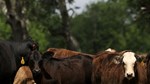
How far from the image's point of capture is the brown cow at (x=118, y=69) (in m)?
18.9

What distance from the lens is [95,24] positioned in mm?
113500

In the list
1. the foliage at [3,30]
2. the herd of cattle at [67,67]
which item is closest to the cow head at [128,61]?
the herd of cattle at [67,67]

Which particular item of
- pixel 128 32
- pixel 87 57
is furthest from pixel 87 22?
pixel 87 57

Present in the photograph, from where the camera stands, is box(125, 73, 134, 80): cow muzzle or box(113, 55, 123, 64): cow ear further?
box(113, 55, 123, 64): cow ear

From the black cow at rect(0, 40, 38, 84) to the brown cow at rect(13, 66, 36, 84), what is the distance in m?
0.32

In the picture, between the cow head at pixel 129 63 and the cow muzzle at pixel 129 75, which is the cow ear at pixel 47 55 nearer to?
the cow head at pixel 129 63

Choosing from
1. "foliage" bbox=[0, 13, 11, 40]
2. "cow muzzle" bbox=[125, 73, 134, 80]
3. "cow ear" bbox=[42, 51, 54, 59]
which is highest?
"foliage" bbox=[0, 13, 11, 40]

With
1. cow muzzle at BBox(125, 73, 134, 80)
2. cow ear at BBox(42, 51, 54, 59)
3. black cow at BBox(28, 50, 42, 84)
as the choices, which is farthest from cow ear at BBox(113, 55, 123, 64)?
black cow at BBox(28, 50, 42, 84)

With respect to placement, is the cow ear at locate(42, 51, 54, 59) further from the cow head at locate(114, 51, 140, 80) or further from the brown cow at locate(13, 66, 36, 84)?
the cow head at locate(114, 51, 140, 80)

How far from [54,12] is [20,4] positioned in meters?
2.88

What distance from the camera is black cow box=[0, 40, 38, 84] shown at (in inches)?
741

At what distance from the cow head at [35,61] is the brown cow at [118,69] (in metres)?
2.56

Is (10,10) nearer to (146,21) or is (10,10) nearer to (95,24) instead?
(146,21)

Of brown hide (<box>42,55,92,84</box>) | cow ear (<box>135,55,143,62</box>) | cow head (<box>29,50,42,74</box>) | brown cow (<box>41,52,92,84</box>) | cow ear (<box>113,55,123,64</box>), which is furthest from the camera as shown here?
brown hide (<box>42,55,92,84</box>)
